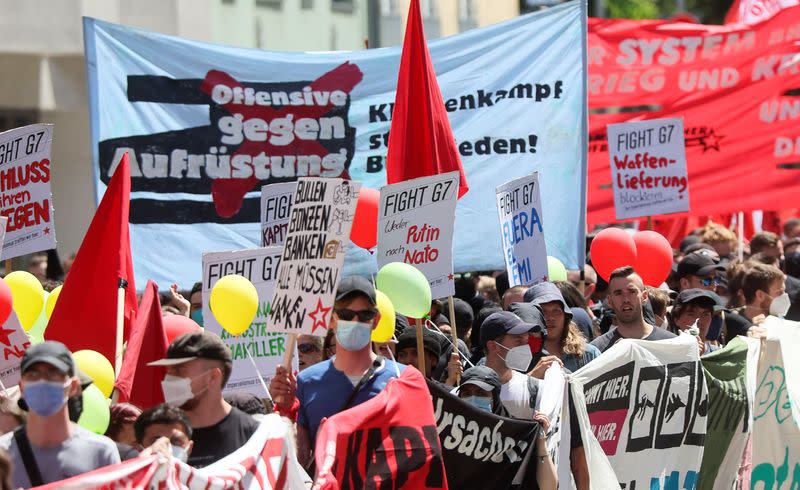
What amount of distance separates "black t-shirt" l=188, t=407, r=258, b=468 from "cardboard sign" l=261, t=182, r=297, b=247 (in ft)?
11.9

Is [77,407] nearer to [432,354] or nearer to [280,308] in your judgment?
[280,308]

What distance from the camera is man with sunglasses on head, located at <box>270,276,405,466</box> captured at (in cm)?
590

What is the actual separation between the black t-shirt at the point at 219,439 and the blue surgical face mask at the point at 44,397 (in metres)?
0.62

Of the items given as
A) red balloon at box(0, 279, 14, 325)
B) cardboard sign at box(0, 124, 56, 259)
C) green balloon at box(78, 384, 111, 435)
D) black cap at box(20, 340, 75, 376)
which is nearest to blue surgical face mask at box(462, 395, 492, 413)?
green balloon at box(78, 384, 111, 435)

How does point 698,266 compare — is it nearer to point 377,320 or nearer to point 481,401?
point 481,401

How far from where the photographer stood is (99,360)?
244 inches

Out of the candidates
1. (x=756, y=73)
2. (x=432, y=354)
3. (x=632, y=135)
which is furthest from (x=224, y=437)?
(x=756, y=73)

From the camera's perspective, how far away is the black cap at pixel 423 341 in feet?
25.4

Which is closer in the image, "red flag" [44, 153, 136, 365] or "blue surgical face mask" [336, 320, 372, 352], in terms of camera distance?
"blue surgical face mask" [336, 320, 372, 352]

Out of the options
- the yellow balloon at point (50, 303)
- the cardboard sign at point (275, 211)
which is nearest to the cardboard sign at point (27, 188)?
the yellow balloon at point (50, 303)

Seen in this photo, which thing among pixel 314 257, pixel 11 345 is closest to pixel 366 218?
pixel 11 345

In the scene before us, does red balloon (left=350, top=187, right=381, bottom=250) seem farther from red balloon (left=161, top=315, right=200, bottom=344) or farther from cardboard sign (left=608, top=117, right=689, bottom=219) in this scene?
cardboard sign (left=608, top=117, right=689, bottom=219)

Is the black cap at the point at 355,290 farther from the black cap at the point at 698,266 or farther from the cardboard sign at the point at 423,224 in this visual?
the black cap at the point at 698,266

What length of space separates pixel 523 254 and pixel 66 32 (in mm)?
12853
